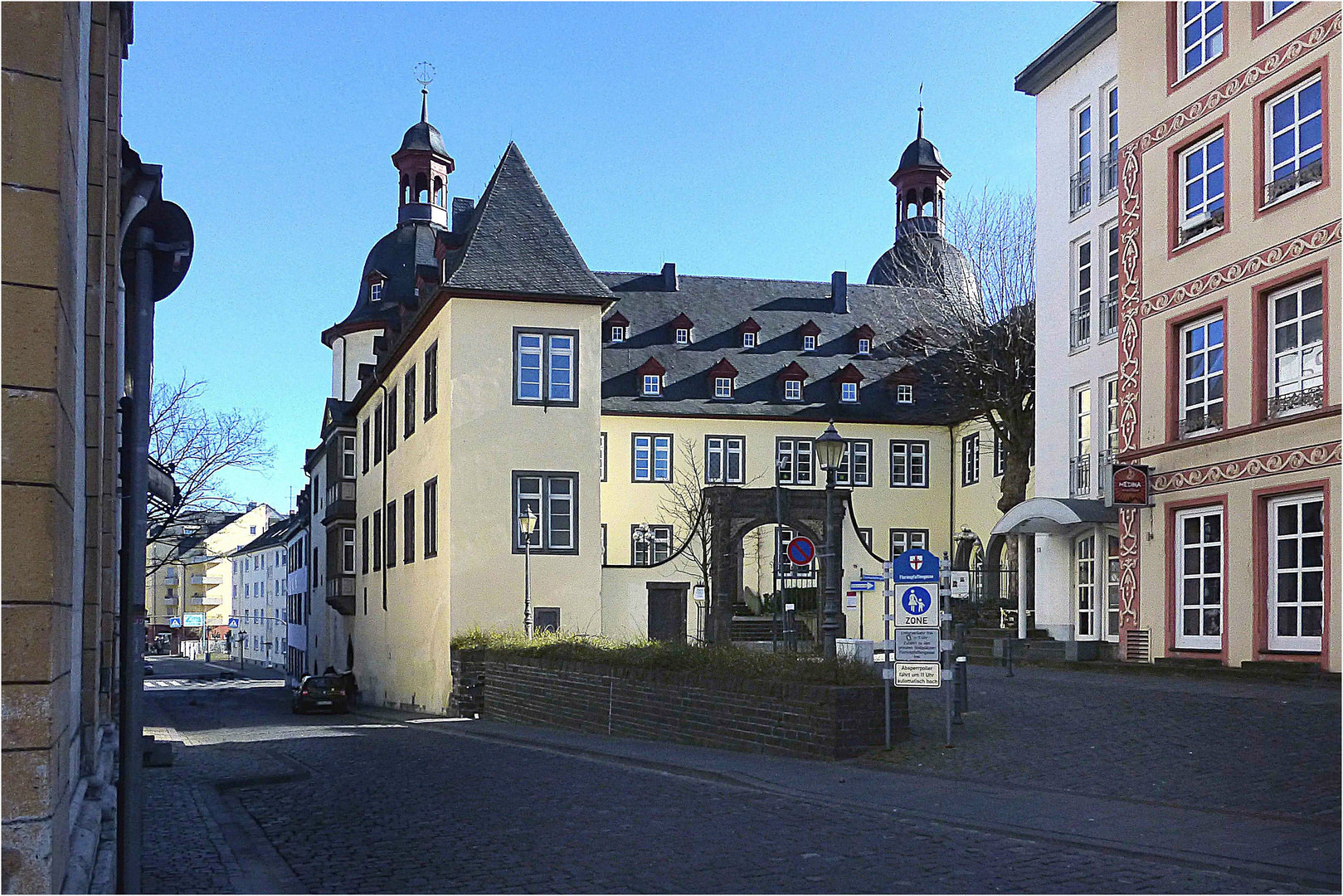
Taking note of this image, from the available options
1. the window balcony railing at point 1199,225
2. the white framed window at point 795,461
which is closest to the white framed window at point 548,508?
the window balcony railing at point 1199,225

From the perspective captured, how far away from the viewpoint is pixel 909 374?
5675 cm

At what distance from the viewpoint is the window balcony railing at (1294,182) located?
819 inches

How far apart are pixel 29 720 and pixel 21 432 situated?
91cm

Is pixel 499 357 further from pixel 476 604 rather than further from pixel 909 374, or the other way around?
pixel 909 374

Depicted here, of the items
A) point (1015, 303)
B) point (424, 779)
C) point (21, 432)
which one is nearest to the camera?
point (21, 432)

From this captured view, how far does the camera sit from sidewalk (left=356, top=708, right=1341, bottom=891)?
370 inches

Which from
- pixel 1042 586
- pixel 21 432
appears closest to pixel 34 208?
pixel 21 432

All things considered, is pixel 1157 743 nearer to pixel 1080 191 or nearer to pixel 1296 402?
pixel 1296 402

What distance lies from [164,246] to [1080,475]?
26285mm

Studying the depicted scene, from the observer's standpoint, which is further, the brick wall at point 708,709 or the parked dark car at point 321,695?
the parked dark car at point 321,695

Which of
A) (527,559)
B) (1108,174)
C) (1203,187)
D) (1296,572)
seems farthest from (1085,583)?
(527,559)

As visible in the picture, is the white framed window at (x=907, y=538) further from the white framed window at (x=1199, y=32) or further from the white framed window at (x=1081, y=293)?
the white framed window at (x=1199, y=32)

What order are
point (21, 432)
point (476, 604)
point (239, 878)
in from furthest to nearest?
point (476, 604) → point (239, 878) → point (21, 432)

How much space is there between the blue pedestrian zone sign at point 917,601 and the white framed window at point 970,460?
126 feet
